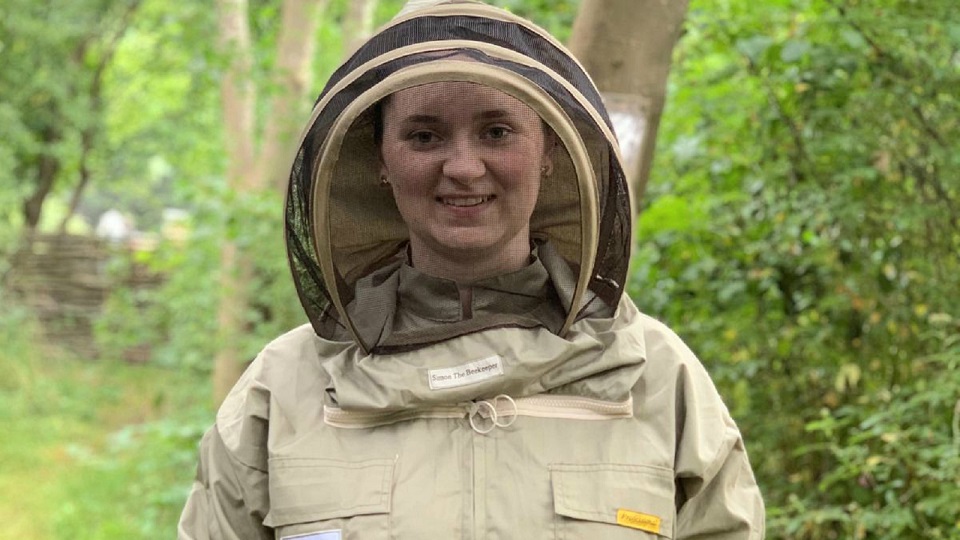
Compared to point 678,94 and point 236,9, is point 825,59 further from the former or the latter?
point 236,9

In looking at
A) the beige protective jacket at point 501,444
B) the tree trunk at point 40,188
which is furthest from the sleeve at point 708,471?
the tree trunk at point 40,188

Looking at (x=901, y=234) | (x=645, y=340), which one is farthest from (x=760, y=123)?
(x=645, y=340)

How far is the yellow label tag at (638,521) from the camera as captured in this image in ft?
6.90

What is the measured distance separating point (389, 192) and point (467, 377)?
1.37 ft

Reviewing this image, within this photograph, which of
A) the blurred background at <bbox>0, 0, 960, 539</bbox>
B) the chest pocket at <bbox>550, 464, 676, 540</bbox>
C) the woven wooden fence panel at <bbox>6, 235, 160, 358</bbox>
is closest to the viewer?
the chest pocket at <bbox>550, 464, 676, 540</bbox>

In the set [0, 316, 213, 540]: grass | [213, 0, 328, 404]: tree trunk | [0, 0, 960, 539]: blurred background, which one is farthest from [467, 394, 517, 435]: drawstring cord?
[213, 0, 328, 404]: tree trunk

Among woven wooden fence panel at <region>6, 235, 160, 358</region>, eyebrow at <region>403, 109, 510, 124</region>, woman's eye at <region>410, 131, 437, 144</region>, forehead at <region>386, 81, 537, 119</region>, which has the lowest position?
woven wooden fence panel at <region>6, 235, 160, 358</region>

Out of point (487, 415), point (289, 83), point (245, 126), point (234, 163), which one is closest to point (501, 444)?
point (487, 415)

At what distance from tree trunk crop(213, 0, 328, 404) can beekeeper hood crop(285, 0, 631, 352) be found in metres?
4.80

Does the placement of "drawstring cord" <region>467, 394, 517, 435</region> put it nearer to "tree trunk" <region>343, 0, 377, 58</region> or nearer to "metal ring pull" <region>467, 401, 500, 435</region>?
"metal ring pull" <region>467, 401, 500, 435</region>

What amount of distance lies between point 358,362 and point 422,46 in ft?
1.87

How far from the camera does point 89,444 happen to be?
10.5 metres

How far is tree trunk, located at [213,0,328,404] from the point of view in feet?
23.9

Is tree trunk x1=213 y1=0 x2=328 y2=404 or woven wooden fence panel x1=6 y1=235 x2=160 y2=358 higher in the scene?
tree trunk x1=213 y1=0 x2=328 y2=404
